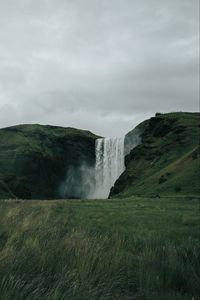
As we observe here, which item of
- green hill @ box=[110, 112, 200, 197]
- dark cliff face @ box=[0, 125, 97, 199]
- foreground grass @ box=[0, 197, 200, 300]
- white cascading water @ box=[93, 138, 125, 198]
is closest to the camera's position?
foreground grass @ box=[0, 197, 200, 300]

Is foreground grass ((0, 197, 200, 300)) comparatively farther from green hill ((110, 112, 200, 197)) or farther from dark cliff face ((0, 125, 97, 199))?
dark cliff face ((0, 125, 97, 199))

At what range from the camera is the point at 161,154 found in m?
123

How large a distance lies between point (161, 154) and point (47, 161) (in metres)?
48.5

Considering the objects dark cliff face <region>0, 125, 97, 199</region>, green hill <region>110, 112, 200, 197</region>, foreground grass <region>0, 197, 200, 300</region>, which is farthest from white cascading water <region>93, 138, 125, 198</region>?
foreground grass <region>0, 197, 200, 300</region>

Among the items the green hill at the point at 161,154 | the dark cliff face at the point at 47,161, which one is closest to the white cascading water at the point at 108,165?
the green hill at the point at 161,154

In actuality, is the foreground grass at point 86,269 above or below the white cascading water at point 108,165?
below

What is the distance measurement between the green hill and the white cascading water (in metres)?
3.73

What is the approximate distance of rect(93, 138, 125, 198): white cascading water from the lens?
139 m

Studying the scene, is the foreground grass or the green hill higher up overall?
the green hill

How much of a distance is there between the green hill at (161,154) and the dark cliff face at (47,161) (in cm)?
2187

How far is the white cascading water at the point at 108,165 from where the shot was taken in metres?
139

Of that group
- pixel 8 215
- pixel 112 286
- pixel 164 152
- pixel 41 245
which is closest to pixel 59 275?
pixel 112 286

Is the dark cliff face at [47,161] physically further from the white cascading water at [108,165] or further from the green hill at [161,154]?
the green hill at [161,154]

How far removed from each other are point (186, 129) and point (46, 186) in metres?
50.2
